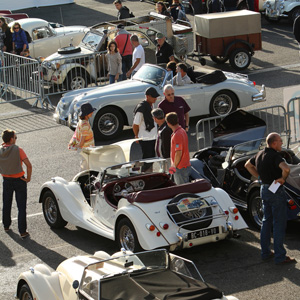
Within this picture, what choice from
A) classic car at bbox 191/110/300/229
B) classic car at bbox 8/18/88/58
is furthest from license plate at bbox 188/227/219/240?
classic car at bbox 8/18/88/58

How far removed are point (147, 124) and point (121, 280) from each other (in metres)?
5.83

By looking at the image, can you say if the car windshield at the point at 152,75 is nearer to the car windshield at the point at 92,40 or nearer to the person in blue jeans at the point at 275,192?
the car windshield at the point at 92,40

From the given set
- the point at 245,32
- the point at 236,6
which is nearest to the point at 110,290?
the point at 245,32

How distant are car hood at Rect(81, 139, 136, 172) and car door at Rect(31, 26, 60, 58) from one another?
11.9 metres

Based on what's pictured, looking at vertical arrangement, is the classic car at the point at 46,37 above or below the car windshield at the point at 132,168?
above

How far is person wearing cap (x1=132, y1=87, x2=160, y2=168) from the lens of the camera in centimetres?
1185

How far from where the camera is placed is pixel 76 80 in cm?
1905

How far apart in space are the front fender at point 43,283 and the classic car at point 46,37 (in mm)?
15301

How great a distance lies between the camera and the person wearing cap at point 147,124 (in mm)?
11852

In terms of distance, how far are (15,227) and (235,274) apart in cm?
385

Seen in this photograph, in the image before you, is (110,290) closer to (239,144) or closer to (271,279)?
(271,279)

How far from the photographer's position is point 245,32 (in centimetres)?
2069

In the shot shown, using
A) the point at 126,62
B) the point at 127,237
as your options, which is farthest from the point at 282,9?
the point at 127,237

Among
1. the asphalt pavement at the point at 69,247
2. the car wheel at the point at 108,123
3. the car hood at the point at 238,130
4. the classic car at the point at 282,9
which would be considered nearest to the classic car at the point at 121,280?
the asphalt pavement at the point at 69,247
